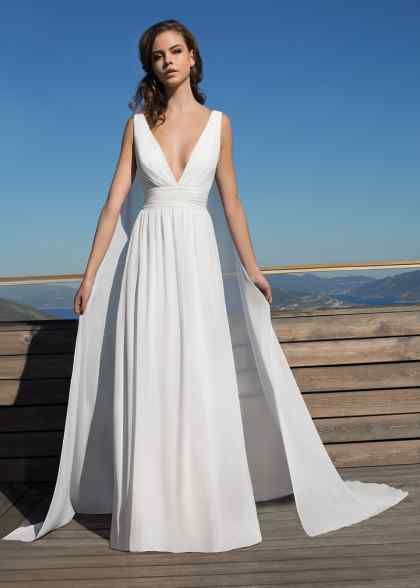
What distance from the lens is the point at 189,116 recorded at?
258 cm

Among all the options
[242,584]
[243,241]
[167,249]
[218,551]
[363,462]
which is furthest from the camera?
[363,462]

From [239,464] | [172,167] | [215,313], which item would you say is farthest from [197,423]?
[172,167]

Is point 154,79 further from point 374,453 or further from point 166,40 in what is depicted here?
point 374,453

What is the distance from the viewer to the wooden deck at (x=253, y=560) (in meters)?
2.09

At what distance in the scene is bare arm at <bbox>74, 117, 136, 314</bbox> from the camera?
2572 mm

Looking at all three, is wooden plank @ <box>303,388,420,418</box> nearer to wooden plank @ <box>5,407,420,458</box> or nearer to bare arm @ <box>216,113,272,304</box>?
wooden plank @ <box>5,407,420,458</box>

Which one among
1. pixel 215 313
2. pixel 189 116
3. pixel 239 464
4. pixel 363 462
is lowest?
pixel 363 462

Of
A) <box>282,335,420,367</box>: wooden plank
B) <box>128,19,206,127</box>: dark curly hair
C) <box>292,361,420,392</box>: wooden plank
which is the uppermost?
<box>128,19,206,127</box>: dark curly hair

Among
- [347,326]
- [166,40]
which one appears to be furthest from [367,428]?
[166,40]

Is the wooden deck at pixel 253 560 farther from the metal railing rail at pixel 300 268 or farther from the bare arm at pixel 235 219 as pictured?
the metal railing rail at pixel 300 268

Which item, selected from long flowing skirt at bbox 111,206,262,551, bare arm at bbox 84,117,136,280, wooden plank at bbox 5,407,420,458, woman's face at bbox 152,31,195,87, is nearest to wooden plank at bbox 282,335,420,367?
wooden plank at bbox 5,407,420,458

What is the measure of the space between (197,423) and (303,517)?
1.85 ft

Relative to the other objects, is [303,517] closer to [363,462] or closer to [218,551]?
[218,551]

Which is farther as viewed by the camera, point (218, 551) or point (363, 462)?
point (363, 462)
